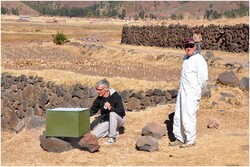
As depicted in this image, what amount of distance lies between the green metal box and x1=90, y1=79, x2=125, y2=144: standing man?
469 millimetres

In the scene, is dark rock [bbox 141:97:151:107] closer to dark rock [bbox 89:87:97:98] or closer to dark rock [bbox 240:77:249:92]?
dark rock [bbox 89:87:97:98]

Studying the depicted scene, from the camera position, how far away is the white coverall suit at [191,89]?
32.0ft

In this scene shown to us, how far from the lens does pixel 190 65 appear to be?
980cm

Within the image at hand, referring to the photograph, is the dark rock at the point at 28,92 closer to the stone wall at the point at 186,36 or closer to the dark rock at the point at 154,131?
the dark rock at the point at 154,131

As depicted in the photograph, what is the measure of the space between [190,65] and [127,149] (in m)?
1.93

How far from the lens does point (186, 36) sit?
3161cm

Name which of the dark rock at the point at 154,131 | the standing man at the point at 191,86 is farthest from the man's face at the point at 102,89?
the standing man at the point at 191,86

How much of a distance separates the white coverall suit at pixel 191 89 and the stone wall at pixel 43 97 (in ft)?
15.7

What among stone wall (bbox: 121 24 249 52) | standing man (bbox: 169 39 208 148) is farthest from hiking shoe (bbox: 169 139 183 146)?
stone wall (bbox: 121 24 249 52)

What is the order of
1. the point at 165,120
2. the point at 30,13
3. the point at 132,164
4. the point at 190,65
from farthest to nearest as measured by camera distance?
1. the point at 30,13
2. the point at 165,120
3. the point at 190,65
4. the point at 132,164

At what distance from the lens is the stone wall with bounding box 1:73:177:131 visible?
1546 cm

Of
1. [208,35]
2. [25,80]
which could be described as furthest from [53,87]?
[208,35]

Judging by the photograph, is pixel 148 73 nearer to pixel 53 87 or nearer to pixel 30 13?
pixel 53 87

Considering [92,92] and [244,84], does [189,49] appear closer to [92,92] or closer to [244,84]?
[244,84]
